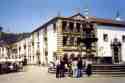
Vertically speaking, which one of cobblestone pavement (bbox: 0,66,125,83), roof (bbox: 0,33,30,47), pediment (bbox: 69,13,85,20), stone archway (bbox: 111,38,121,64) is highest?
pediment (bbox: 69,13,85,20)

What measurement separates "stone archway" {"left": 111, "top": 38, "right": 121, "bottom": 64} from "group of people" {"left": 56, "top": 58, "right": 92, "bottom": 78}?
1.23 ft

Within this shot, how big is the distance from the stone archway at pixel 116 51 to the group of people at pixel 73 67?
14.8 inches

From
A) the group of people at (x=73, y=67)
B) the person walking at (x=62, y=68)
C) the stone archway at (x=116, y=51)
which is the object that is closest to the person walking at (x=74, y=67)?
the group of people at (x=73, y=67)

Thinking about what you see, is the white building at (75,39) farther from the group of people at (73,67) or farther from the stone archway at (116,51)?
the group of people at (73,67)

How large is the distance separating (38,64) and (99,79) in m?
0.99

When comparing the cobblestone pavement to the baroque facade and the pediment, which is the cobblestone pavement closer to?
the baroque facade

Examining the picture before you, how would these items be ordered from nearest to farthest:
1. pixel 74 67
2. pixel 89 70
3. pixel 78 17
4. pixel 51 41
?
pixel 51 41 < pixel 78 17 < pixel 74 67 < pixel 89 70

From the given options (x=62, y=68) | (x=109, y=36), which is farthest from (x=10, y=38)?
(x=109, y=36)

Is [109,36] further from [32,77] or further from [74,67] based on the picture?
[32,77]

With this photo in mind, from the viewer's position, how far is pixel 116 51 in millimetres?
3736

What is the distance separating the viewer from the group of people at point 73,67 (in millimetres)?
3668

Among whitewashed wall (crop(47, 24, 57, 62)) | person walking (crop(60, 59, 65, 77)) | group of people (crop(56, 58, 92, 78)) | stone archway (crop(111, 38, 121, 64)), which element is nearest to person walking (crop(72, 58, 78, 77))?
group of people (crop(56, 58, 92, 78))

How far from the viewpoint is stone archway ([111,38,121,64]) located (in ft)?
12.2

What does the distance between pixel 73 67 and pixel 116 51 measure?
65 cm
